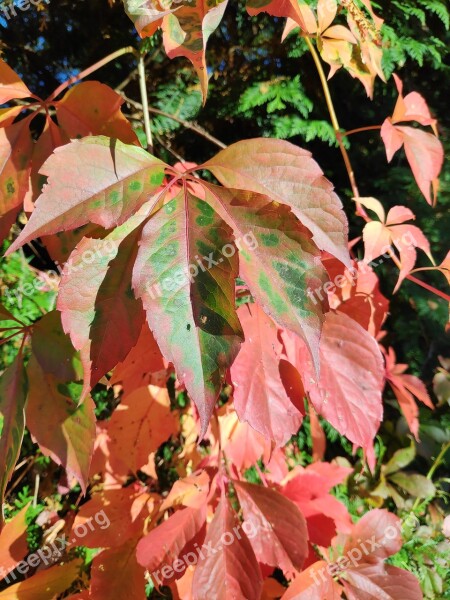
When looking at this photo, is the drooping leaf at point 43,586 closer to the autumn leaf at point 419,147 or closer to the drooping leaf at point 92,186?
the drooping leaf at point 92,186

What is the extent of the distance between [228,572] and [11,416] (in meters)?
0.40

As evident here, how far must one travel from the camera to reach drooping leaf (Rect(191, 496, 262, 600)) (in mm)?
658

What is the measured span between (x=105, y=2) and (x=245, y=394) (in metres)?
1.10

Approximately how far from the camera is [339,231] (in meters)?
0.43

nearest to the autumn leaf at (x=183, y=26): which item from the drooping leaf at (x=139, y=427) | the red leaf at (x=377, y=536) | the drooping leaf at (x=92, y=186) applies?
the drooping leaf at (x=92, y=186)

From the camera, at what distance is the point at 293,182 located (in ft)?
1.48

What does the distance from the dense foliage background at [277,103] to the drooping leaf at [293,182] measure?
0.62m

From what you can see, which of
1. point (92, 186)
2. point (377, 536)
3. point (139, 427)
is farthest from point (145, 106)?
point (377, 536)

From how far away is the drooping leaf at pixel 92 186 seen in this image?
1.33 ft

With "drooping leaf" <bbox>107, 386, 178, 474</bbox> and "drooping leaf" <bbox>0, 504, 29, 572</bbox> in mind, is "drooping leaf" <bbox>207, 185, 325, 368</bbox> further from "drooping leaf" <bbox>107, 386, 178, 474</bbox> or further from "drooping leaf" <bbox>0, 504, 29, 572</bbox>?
"drooping leaf" <bbox>0, 504, 29, 572</bbox>

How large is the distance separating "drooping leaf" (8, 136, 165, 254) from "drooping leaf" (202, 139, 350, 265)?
8 centimetres

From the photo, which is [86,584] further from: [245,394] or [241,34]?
[241,34]

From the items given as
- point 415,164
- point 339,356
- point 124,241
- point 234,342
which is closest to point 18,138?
point 124,241

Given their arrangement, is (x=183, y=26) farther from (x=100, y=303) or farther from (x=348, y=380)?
(x=348, y=380)
